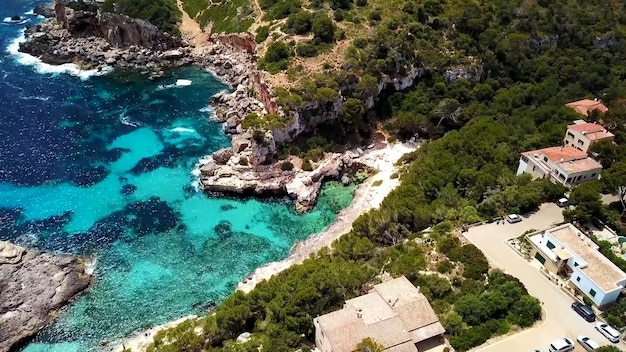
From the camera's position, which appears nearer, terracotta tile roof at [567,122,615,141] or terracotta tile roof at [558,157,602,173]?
terracotta tile roof at [558,157,602,173]

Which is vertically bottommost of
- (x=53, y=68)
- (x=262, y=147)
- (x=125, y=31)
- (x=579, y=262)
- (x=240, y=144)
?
(x=53, y=68)

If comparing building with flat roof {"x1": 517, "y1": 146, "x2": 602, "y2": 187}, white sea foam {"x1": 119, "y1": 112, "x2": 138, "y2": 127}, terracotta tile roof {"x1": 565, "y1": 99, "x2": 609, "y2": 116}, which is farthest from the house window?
white sea foam {"x1": 119, "y1": 112, "x2": 138, "y2": 127}

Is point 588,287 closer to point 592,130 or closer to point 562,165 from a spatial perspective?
point 562,165

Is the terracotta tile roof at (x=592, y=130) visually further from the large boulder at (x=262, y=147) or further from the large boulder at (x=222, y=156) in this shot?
the large boulder at (x=222, y=156)

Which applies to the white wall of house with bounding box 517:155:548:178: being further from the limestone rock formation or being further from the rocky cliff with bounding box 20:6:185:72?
the rocky cliff with bounding box 20:6:185:72

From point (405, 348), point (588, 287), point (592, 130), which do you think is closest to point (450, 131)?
point (592, 130)

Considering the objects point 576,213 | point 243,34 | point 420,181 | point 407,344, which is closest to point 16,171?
point 243,34

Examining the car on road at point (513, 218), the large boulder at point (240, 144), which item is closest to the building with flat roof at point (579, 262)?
the car on road at point (513, 218)
